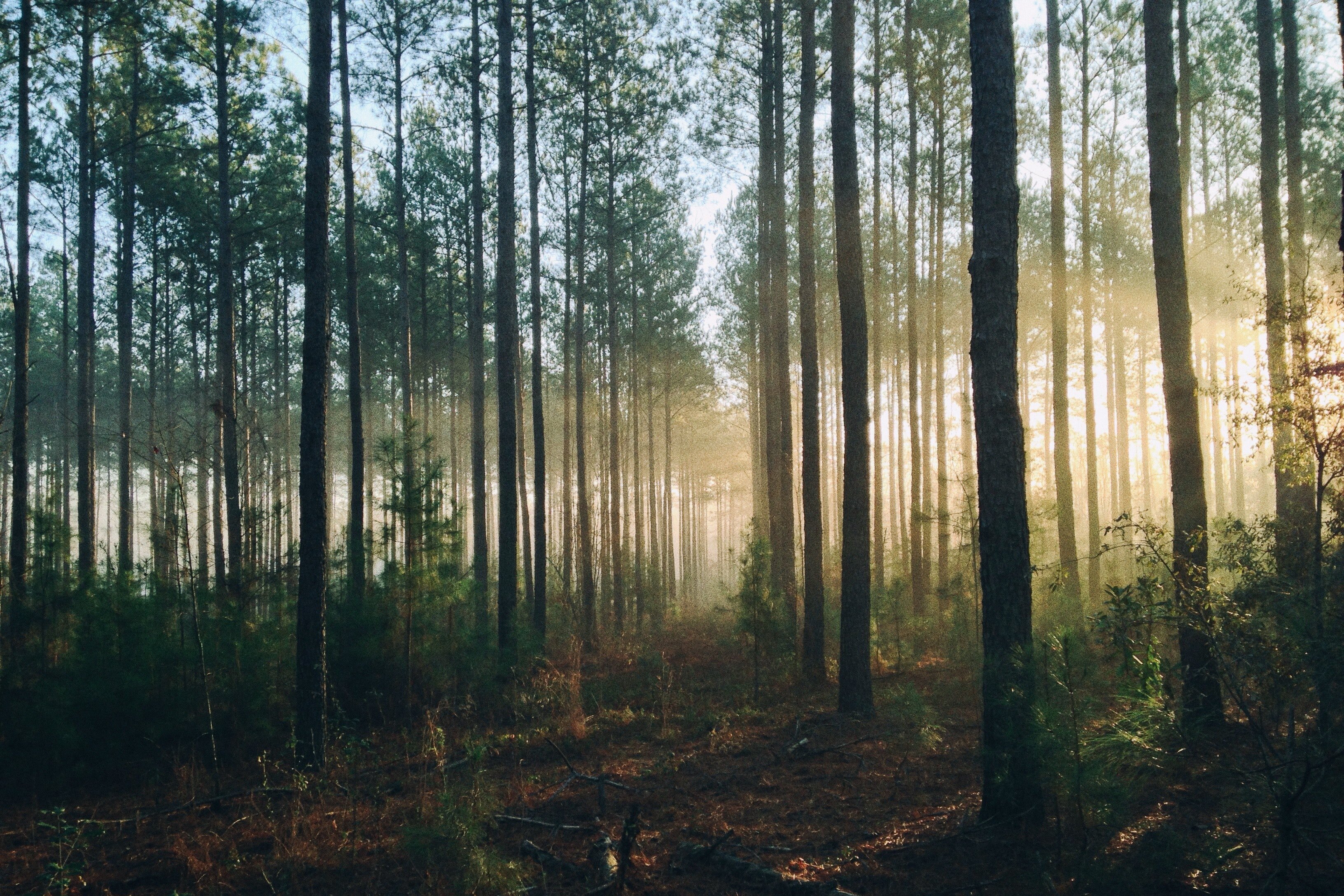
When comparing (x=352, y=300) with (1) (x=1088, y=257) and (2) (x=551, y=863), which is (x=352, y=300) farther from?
(1) (x=1088, y=257)

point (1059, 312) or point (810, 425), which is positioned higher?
point (1059, 312)

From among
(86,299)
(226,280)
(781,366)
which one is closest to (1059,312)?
(781,366)

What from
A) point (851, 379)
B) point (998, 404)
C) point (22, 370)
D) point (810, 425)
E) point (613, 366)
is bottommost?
point (998, 404)

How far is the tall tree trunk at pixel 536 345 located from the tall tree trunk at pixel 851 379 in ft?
20.8

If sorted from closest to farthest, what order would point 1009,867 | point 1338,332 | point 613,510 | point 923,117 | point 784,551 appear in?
1. point 1009,867
2. point 1338,332
3. point 784,551
4. point 923,117
5. point 613,510

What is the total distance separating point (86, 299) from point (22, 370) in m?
4.93

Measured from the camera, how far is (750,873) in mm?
4441

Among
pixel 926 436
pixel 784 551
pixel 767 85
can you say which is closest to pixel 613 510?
pixel 784 551

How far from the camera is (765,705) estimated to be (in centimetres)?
938

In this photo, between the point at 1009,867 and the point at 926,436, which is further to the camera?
the point at 926,436

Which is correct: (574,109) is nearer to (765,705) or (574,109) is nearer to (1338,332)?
(765,705)

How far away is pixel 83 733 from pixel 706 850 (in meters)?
6.49

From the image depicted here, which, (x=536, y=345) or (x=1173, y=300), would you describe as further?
(x=536, y=345)

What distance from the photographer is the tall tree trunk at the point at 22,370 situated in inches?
300
